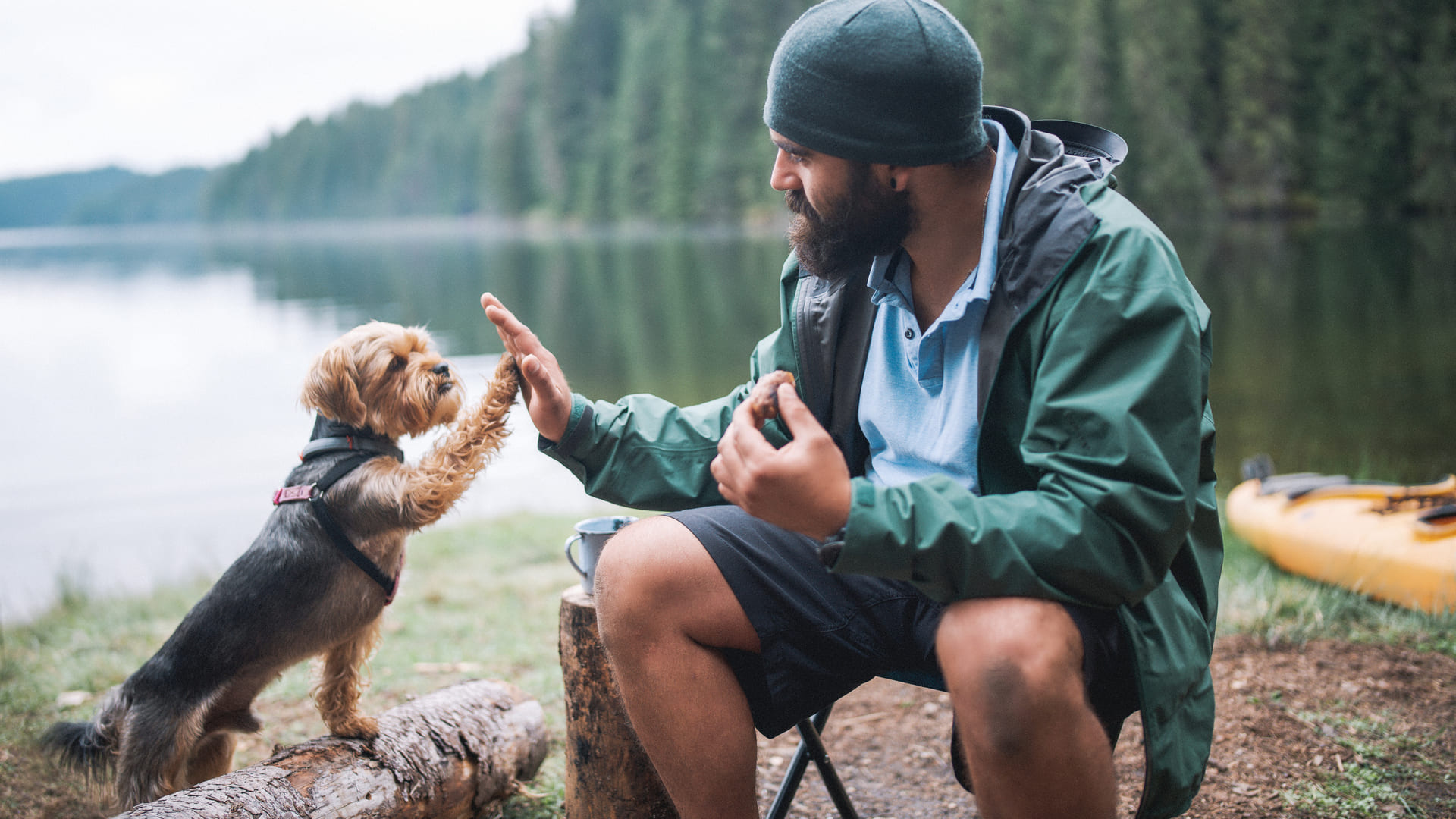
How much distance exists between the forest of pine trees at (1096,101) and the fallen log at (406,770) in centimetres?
1824

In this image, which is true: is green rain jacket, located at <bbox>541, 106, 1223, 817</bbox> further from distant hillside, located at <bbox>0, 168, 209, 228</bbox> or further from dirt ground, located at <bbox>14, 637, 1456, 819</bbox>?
distant hillside, located at <bbox>0, 168, 209, 228</bbox>

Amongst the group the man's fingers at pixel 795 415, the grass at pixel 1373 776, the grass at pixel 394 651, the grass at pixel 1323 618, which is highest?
the man's fingers at pixel 795 415

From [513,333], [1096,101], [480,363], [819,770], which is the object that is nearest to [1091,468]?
[819,770]

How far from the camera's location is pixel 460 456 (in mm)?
3004

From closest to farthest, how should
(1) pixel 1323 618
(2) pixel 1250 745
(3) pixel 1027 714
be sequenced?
(3) pixel 1027 714
(2) pixel 1250 745
(1) pixel 1323 618

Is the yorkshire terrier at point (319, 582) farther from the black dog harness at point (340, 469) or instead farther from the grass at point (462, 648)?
the grass at point (462, 648)

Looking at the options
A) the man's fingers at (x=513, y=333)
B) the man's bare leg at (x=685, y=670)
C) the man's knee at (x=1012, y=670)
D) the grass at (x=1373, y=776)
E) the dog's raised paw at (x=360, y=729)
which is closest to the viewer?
the man's knee at (x=1012, y=670)

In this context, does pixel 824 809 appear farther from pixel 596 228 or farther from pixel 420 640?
pixel 596 228

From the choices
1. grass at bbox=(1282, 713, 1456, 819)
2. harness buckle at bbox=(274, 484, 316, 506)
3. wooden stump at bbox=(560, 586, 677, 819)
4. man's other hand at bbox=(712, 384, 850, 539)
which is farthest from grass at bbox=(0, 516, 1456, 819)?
man's other hand at bbox=(712, 384, 850, 539)

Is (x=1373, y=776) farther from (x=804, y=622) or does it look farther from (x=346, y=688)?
(x=346, y=688)

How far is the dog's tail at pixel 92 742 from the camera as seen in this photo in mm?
2826

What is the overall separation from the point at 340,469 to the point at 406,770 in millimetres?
915

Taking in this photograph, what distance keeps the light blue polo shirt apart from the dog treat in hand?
41cm

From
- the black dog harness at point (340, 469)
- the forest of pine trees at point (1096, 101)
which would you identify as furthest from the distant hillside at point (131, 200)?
the black dog harness at point (340, 469)
